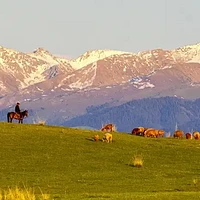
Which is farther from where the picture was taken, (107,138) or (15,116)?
(15,116)

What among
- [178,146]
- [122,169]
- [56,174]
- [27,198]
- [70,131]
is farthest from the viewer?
[70,131]

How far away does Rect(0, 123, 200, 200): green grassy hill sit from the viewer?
113 ft

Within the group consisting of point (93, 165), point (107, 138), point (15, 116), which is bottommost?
point (93, 165)

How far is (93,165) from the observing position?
4444 centimetres

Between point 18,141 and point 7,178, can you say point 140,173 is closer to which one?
point 7,178

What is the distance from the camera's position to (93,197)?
101 feet

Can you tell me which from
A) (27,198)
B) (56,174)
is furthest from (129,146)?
(27,198)

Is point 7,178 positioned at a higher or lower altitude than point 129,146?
lower

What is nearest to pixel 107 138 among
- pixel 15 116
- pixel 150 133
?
pixel 150 133

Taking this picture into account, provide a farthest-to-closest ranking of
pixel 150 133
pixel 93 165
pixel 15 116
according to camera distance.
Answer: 1. pixel 15 116
2. pixel 150 133
3. pixel 93 165

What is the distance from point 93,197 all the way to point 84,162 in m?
14.5

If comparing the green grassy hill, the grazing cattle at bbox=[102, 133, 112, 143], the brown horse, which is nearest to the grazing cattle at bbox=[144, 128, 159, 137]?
the green grassy hill

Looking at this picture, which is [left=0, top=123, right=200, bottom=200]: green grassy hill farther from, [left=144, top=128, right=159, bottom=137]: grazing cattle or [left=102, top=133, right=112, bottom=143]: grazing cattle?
[left=144, top=128, right=159, bottom=137]: grazing cattle

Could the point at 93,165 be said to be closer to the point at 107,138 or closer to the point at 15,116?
the point at 107,138
